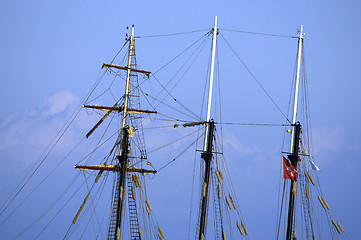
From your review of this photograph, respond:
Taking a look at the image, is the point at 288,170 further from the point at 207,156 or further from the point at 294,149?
the point at 207,156

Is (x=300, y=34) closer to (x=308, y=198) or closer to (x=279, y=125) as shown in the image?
(x=279, y=125)

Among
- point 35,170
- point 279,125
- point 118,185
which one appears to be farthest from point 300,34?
point 35,170

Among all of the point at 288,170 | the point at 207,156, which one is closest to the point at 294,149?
the point at 288,170

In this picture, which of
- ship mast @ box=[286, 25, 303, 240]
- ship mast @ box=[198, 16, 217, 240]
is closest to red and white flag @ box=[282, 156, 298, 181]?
ship mast @ box=[286, 25, 303, 240]

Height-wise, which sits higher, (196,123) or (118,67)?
(118,67)

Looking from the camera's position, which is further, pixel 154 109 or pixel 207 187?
pixel 154 109

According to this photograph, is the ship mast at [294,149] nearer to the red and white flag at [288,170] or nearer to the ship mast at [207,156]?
the red and white flag at [288,170]

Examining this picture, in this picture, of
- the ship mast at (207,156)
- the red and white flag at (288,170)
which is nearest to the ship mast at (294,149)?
the red and white flag at (288,170)

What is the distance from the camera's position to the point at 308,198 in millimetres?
70500

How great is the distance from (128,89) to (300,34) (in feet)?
51.4

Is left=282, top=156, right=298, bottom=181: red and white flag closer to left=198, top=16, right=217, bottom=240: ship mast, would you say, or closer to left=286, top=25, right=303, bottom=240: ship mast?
left=286, top=25, right=303, bottom=240: ship mast

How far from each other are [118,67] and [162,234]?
1514 cm

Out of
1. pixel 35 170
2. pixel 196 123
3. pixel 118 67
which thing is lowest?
pixel 35 170

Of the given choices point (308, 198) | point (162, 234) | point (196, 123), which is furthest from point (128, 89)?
point (308, 198)
